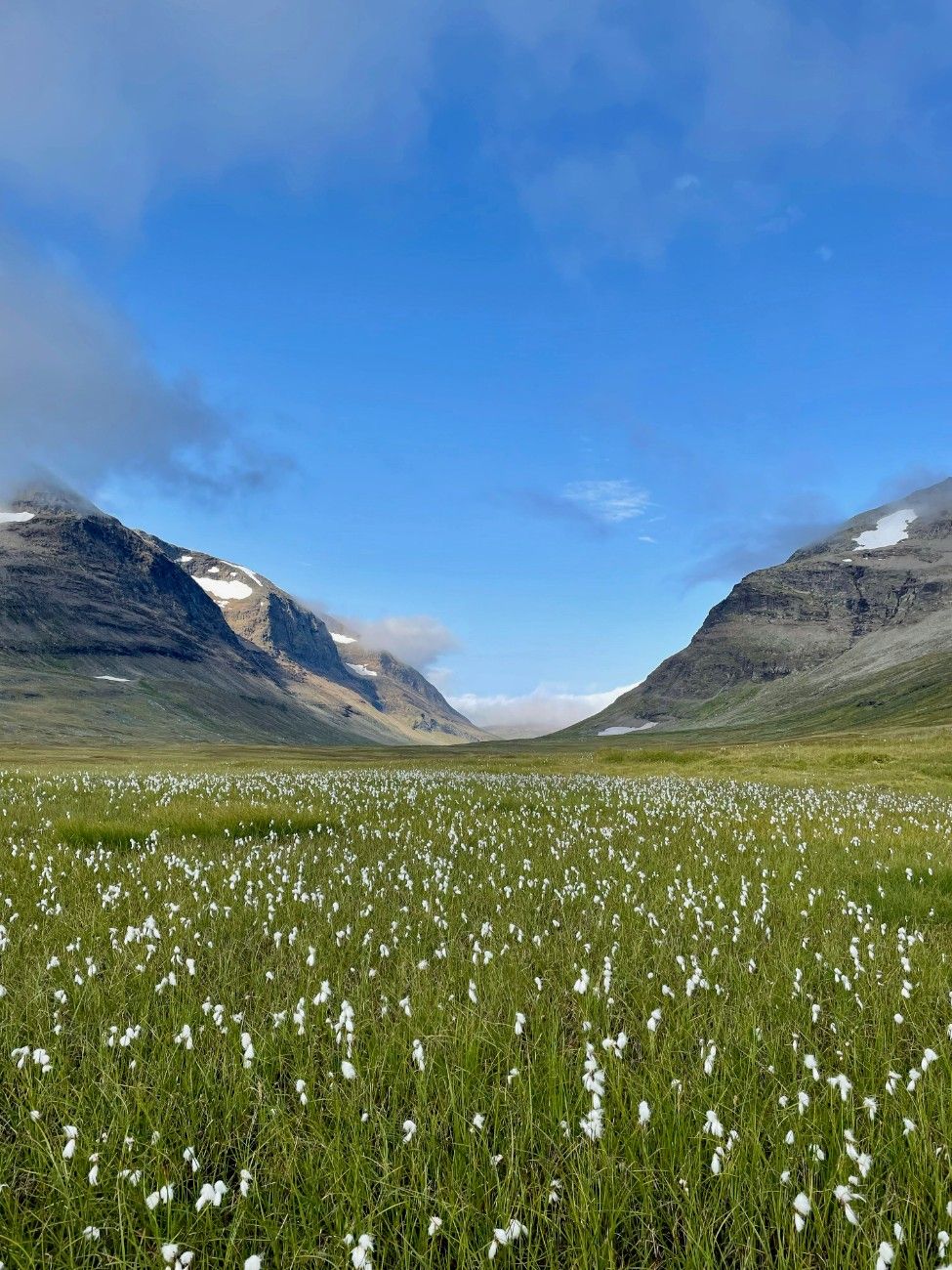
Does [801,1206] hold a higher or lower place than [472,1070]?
higher

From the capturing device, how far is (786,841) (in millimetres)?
11820

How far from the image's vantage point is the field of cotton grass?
2883 mm

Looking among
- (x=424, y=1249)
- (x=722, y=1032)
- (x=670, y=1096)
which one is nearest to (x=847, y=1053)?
(x=722, y=1032)

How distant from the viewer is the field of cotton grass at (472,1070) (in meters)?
2.88

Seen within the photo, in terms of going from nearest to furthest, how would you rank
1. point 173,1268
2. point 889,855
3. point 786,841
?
point 173,1268 < point 889,855 < point 786,841

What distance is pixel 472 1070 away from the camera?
3955 millimetres

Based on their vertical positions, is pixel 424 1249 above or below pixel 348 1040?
below

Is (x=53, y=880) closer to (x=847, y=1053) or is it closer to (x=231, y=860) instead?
(x=231, y=860)

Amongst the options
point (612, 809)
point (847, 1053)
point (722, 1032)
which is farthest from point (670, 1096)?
point (612, 809)

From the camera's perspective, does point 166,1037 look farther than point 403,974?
No

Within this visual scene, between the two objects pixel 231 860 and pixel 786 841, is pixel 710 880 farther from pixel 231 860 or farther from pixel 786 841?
pixel 231 860

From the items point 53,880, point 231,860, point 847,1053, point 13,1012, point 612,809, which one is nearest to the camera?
point 847,1053

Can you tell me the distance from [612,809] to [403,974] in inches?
469

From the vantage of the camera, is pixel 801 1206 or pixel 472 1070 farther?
pixel 472 1070
